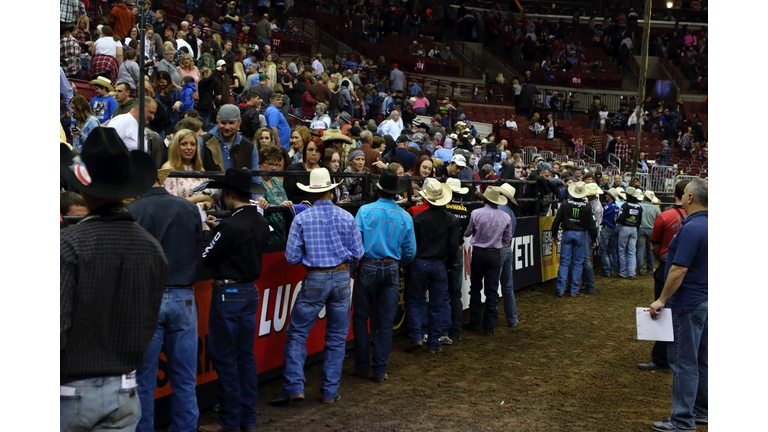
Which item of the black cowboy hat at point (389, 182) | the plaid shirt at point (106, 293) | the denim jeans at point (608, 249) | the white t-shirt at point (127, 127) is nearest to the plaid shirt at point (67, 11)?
the white t-shirt at point (127, 127)

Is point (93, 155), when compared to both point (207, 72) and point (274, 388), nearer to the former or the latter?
point (274, 388)

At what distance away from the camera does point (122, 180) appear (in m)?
3.93

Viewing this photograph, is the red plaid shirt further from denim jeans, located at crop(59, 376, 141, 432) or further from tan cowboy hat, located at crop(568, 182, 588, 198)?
denim jeans, located at crop(59, 376, 141, 432)

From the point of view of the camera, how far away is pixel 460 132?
2273 cm

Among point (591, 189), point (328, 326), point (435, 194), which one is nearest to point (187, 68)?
point (435, 194)

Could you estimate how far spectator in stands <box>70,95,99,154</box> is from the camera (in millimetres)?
9305

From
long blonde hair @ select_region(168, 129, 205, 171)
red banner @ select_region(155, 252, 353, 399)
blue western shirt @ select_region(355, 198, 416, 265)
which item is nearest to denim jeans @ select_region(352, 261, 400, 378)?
blue western shirt @ select_region(355, 198, 416, 265)

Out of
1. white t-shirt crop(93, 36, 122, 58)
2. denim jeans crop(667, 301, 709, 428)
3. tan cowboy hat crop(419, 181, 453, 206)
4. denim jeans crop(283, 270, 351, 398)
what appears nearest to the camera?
denim jeans crop(667, 301, 709, 428)

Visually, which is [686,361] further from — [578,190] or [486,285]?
[578,190]

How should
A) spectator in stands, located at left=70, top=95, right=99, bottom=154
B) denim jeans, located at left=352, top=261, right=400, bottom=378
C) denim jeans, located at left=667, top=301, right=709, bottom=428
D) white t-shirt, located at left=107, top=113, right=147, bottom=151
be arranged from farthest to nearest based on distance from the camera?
spectator in stands, located at left=70, top=95, right=99, bottom=154 → denim jeans, located at left=352, top=261, right=400, bottom=378 → white t-shirt, located at left=107, top=113, right=147, bottom=151 → denim jeans, located at left=667, top=301, right=709, bottom=428

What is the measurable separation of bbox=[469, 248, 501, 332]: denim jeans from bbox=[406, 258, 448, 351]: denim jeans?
58.1 inches

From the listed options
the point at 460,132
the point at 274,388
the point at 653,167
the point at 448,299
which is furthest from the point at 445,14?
the point at 274,388

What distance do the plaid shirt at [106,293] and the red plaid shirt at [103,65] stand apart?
1079 centimetres

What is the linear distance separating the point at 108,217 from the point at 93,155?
1.14ft
